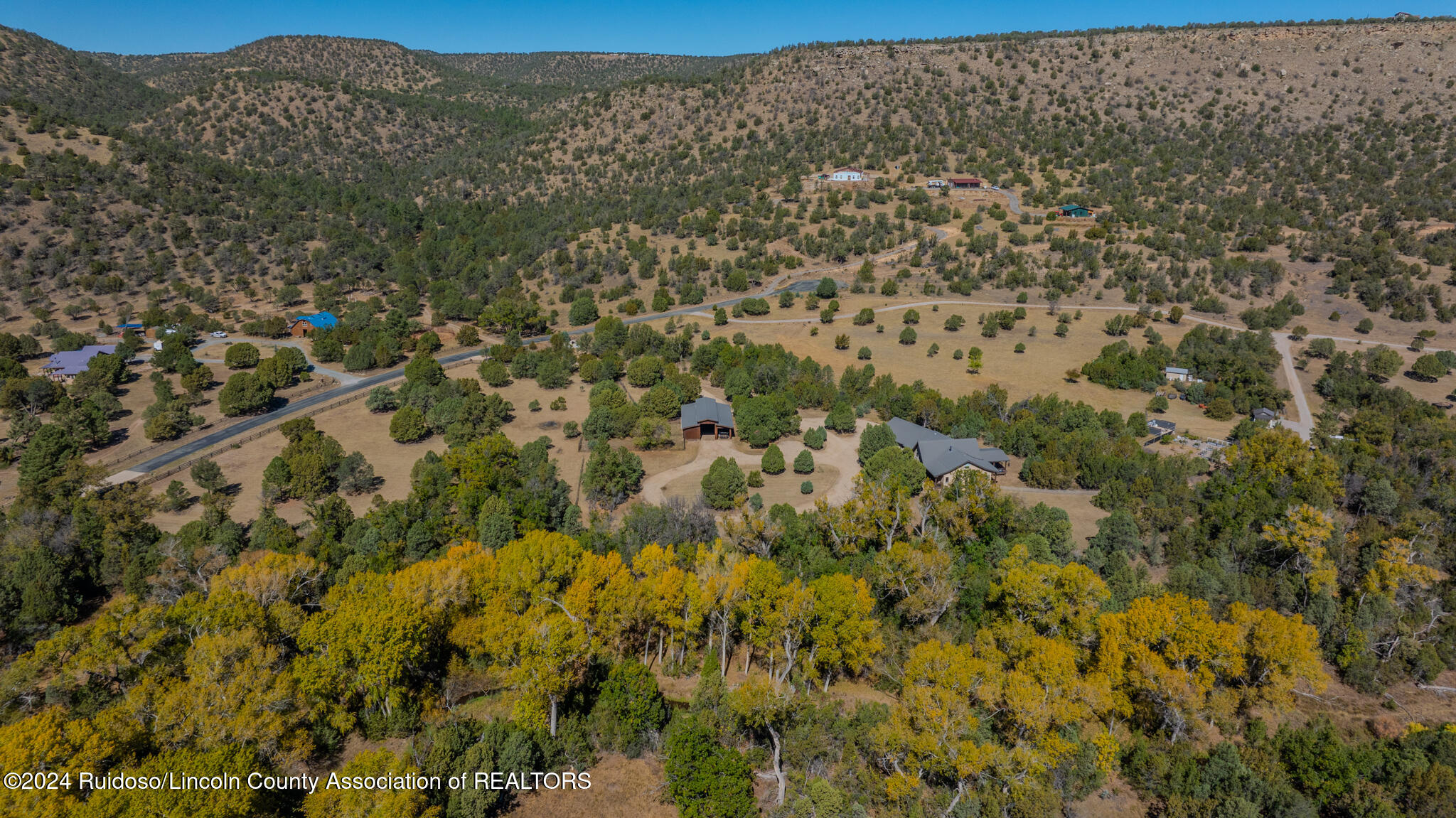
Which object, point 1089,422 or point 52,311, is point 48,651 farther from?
point 52,311

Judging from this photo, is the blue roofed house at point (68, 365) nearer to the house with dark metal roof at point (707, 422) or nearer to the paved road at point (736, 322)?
the paved road at point (736, 322)

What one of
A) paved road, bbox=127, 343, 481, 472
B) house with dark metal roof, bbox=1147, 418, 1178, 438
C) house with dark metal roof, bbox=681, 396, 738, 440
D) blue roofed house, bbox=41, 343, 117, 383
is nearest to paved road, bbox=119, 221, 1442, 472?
paved road, bbox=127, 343, 481, 472

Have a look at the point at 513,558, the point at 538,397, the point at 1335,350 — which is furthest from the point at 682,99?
the point at 513,558

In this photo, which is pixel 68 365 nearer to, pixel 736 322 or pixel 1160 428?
pixel 736 322

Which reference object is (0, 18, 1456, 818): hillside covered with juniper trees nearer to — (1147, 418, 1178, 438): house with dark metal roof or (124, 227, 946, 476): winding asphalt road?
(124, 227, 946, 476): winding asphalt road

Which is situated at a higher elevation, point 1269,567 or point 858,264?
point 858,264

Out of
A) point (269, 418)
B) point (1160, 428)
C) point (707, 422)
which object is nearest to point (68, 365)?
point (269, 418)
